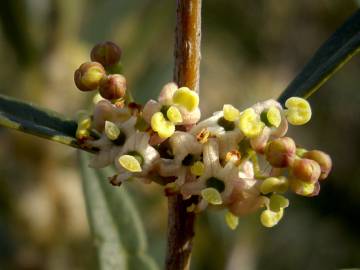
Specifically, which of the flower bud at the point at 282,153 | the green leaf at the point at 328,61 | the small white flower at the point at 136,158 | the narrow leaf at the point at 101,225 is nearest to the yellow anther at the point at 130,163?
the small white flower at the point at 136,158

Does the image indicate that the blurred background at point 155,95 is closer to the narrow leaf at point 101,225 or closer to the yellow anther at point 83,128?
the narrow leaf at point 101,225

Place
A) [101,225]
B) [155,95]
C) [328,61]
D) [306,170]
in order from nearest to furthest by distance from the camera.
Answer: [306,170] → [328,61] → [101,225] → [155,95]

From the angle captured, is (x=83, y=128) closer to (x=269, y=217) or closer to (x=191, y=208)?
(x=191, y=208)

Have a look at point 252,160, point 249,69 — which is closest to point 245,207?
point 252,160

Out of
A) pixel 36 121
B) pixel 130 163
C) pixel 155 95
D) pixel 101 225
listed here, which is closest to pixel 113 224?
pixel 101 225

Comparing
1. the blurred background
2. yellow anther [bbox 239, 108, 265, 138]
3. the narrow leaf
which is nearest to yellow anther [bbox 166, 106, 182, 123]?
yellow anther [bbox 239, 108, 265, 138]

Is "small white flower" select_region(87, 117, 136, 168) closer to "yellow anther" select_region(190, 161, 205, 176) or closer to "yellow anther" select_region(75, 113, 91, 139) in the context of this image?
"yellow anther" select_region(75, 113, 91, 139)
